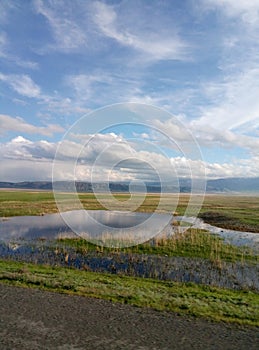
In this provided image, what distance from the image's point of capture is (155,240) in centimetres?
3259

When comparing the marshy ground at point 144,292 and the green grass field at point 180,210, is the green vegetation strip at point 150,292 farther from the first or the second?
the green grass field at point 180,210

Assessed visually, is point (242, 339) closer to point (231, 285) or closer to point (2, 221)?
point (231, 285)

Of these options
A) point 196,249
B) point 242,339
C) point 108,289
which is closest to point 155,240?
point 196,249

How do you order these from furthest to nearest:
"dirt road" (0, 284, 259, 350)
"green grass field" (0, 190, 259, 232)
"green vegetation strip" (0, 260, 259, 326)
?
"green grass field" (0, 190, 259, 232) < "green vegetation strip" (0, 260, 259, 326) < "dirt road" (0, 284, 259, 350)

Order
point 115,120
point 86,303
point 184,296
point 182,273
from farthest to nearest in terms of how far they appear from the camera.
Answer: point 115,120, point 182,273, point 184,296, point 86,303

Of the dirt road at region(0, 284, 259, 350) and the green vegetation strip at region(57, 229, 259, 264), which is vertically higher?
the dirt road at region(0, 284, 259, 350)

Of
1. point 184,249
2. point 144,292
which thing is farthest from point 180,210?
point 144,292

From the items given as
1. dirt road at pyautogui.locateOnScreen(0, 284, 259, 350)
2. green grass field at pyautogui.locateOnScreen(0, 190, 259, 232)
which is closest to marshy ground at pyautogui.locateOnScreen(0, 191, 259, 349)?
dirt road at pyautogui.locateOnScreen(0, 284, 259, 350)

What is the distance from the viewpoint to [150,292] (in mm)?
14688

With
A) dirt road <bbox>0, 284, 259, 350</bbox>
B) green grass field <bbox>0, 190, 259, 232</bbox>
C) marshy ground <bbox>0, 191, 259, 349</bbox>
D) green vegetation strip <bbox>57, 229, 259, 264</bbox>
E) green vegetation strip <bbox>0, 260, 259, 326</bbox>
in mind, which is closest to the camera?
dirt road <bbox>0, 284, 259, 350</bbox>

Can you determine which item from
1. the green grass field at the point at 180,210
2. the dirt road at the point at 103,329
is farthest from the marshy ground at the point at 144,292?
the green grass field at the point at 180,210

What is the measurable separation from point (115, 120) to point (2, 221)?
90.6 feet

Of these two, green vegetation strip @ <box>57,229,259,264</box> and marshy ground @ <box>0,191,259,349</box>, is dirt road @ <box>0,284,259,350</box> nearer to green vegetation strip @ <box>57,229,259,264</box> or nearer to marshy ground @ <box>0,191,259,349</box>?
marshy ground @ <box>0,191,259,349</box>

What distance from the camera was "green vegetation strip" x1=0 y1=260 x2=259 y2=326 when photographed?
40.5 feet
